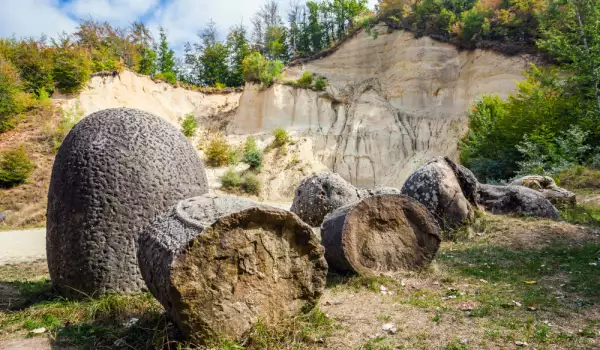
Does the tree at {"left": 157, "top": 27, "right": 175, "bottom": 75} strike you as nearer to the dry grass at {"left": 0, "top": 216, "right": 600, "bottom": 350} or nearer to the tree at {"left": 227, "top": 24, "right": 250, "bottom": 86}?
the tree at {"left": 227, "top": 24, "right": 250, "bottom": 86}

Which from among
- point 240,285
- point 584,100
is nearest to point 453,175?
point 240,285

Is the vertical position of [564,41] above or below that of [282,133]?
above

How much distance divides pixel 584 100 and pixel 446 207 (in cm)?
1149

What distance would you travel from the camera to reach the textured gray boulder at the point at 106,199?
11.7 ft

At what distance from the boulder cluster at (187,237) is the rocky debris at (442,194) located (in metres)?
2.07

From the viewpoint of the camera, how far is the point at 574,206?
336 inches

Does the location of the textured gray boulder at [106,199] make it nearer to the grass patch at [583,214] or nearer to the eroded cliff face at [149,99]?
the grass patch at [583,214]

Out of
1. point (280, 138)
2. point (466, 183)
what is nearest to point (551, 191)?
point (466, 183)

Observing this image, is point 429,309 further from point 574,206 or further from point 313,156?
point 313,156

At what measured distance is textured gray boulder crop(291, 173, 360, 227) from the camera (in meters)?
7.65

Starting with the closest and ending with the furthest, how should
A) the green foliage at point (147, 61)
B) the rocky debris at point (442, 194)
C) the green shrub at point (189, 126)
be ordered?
the rocky debris at point (442, 194) < the green shrub at point (189, 126) < the green foliage at point (147, 61)

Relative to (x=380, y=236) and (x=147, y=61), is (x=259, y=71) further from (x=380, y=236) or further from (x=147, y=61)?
(x=380, y=236)

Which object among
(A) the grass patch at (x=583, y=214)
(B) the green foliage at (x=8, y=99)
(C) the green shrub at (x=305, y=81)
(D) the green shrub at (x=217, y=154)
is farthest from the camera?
(C) the green shrub at (x=305, y=81)

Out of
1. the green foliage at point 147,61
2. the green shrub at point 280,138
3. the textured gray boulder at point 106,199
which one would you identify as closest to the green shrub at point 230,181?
the green shrub at point 280,138
